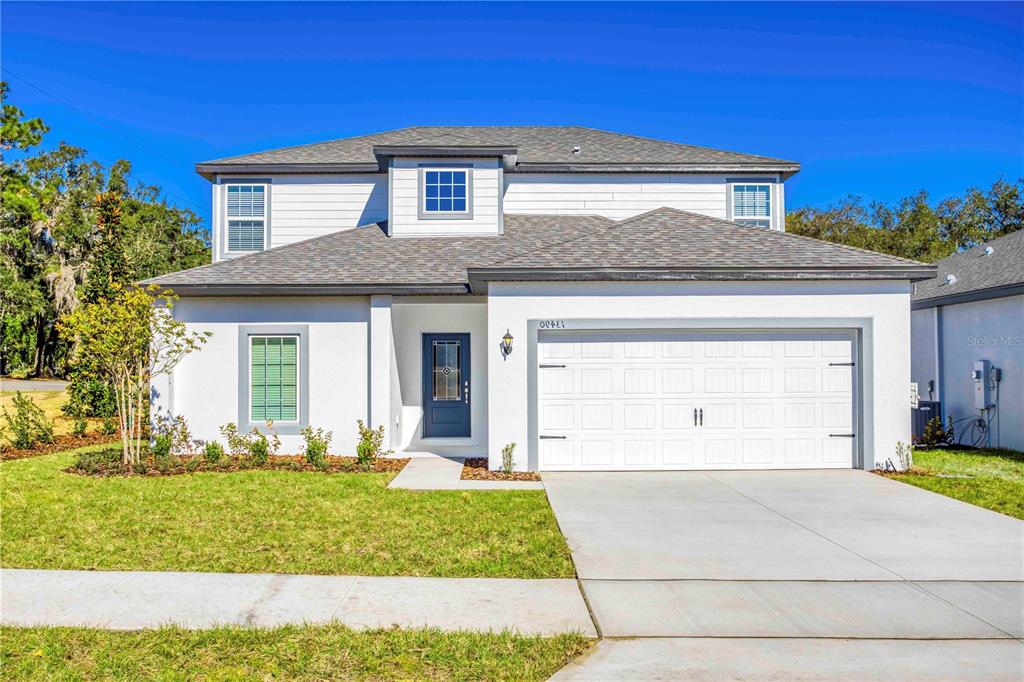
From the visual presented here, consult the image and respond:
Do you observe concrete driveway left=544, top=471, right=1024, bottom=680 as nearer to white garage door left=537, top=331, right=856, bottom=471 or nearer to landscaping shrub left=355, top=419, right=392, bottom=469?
white garage door left=537, top=331, right=856, bottom=471

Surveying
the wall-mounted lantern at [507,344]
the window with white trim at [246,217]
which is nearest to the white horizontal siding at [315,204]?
the window with white trim at [246,217]

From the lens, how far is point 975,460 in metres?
12.7

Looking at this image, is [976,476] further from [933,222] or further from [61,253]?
[61,253]

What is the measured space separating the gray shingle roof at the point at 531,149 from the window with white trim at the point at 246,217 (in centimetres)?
62

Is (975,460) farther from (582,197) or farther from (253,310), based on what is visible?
(253,310)

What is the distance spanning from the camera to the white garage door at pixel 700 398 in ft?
37.8

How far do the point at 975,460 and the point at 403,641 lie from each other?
1224 cm

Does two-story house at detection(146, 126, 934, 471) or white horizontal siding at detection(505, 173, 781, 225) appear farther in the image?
white horizontal siding at detection(505, 173, 781, 225)

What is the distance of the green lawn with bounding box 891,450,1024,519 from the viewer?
9258 mm

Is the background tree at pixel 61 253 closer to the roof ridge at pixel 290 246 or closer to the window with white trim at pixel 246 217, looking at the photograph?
the window with white trim at pixel 246 217

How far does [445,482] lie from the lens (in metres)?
10.4

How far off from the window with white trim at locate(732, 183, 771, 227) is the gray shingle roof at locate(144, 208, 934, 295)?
3542mm

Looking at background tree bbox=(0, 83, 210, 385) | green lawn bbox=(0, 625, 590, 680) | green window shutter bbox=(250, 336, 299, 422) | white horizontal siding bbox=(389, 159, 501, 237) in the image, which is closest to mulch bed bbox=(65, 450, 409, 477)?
green window shutter bbox=(250, 336, 299, 422)

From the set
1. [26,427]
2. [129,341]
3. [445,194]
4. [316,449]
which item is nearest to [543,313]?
[316,449]
